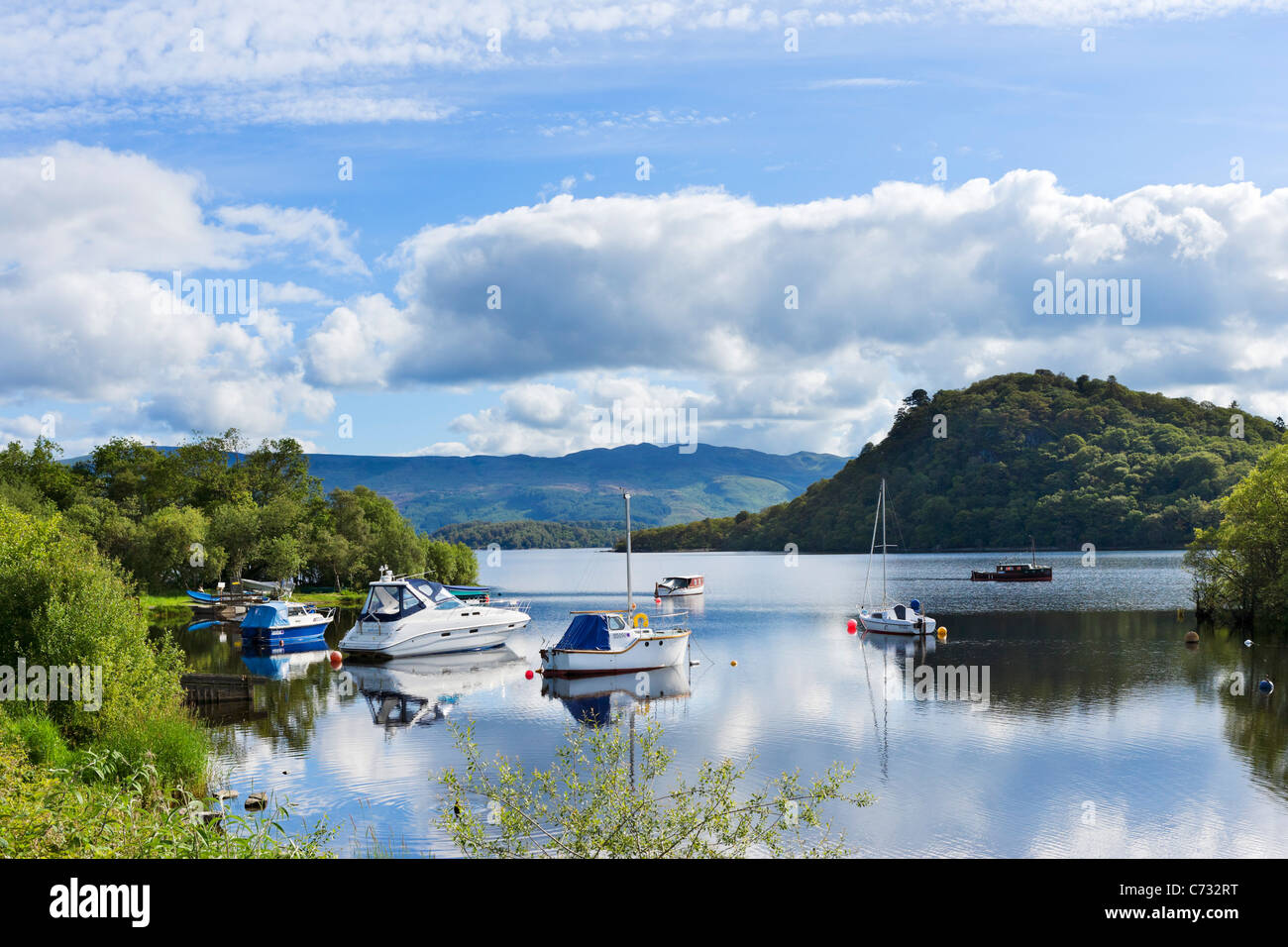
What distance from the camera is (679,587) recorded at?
99688mm

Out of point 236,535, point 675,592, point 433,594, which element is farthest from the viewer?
point 675,592

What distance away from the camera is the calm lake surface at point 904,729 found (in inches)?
816

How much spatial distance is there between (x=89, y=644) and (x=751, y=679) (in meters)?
26.6

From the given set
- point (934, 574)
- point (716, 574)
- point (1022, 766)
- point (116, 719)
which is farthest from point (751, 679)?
point (716, 574)

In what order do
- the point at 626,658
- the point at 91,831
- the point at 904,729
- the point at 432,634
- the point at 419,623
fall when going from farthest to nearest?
the point at 432,634 < the point at 419,623 < the point at 626,658 < the point at 904,729 < the point at 91,831

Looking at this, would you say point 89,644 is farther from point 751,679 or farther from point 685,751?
point 751,679

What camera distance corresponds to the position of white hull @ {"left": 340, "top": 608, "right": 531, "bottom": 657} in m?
50.5
